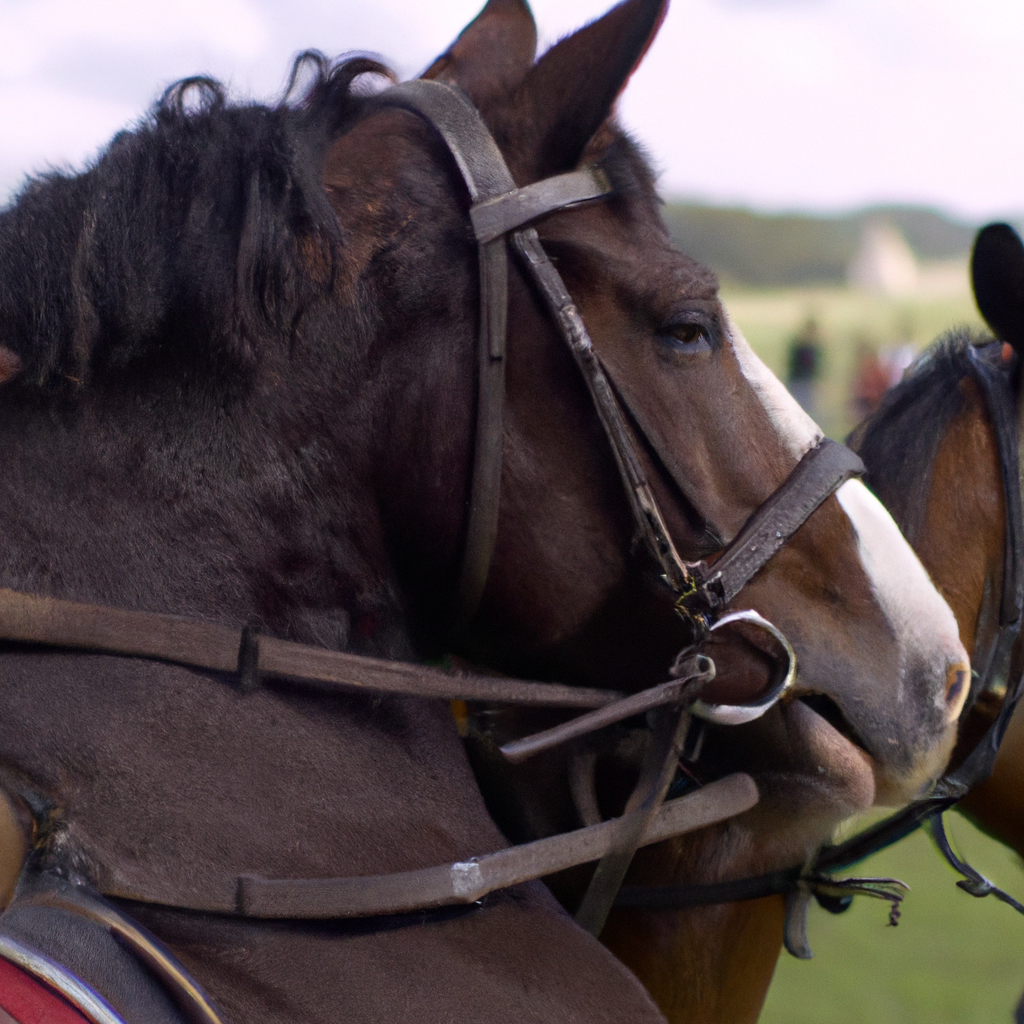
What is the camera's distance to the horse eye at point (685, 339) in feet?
4.80

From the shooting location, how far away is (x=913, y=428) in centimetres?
255

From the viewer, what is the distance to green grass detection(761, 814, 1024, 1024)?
4133 millimetres

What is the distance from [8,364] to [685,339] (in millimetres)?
865

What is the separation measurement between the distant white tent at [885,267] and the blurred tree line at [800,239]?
183 centimetres

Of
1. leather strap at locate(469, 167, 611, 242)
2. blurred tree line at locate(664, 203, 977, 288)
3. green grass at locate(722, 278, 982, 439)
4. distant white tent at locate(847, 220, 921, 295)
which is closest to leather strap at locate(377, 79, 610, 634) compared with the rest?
leather strap at locate(469, 167, 611, 242)

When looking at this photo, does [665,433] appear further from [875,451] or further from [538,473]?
[875,451]

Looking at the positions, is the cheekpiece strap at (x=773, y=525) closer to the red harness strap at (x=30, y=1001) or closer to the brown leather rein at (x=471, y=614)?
the brown leather rein at (x=471, y=614)

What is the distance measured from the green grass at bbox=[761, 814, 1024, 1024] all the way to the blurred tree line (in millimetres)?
62517

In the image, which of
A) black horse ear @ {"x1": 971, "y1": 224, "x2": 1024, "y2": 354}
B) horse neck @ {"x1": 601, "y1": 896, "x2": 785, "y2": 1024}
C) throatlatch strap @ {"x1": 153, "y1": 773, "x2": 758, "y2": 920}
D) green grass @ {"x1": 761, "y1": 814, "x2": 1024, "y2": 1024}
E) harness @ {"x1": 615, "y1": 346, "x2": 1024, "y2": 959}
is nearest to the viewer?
throatlatch strap @ {"x1": 153, "y1": 773, "x2": 758, "y2": 920}

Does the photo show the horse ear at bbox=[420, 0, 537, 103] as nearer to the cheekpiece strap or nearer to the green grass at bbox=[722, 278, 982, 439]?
the cheekpiece strap

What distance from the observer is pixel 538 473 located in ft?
4.66

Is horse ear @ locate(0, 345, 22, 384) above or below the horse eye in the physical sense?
below

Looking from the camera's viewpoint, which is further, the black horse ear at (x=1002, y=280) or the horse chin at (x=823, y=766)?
the black horse ear at (x=1002, y=280)

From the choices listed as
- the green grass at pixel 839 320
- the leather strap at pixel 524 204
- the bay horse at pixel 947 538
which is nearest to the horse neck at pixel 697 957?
the bay horse at pixel 947 538
